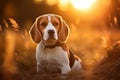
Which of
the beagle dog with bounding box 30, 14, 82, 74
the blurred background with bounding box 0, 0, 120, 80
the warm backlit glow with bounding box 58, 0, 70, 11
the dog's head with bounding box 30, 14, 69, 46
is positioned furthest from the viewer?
the warm backlit glow with bounding box 58, 0, 70, 11

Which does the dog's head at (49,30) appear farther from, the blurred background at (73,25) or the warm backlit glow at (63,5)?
the warm backlit glow at (63,5)

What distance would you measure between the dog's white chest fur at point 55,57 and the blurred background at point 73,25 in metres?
0.53

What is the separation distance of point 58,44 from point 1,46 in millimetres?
1139

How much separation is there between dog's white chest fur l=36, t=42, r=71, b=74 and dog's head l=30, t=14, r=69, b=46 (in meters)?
0.14

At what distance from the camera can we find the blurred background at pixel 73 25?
382 inches

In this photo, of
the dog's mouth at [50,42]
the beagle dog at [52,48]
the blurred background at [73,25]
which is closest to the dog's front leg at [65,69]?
the beagle dog at [52,48]

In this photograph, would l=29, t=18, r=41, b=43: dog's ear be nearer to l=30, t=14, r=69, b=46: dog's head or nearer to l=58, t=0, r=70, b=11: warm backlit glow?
l=30, t=14, r=69, b=46: dog's head

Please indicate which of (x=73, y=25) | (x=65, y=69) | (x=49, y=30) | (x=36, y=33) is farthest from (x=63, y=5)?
(x=49, y=30)

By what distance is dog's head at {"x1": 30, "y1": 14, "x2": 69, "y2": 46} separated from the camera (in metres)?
8.15

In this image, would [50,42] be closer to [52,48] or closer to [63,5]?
[52,48]

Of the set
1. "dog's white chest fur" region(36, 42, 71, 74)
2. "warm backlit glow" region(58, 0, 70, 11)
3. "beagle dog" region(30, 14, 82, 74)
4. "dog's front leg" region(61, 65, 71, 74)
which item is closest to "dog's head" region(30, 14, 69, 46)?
"beagle dog" region(30, 14, 82, 74)

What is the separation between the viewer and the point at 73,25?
43.5ft

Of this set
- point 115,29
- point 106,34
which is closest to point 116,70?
point 106,34

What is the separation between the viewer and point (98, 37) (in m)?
11.8
